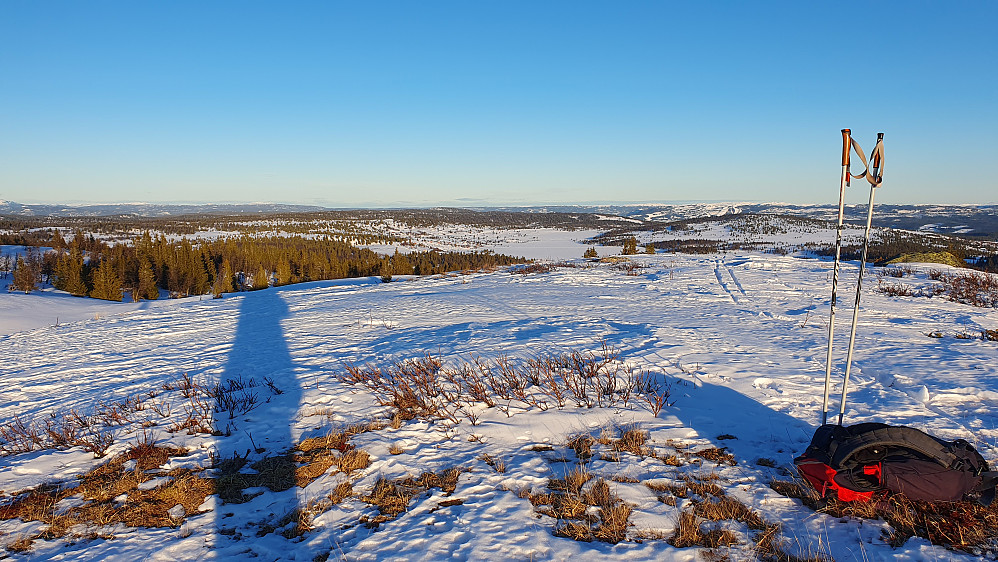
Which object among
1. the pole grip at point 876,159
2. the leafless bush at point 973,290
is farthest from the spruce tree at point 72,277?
the leafless bush at point 973,290

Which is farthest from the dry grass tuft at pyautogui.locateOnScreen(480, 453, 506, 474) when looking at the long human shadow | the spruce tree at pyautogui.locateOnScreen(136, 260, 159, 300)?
the spruce tree at pyautogui.locateOnScreen(136, 260, 159, 300)

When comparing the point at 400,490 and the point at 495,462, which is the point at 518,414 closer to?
the point at 495,462

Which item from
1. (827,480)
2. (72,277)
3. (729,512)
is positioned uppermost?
(827,480)

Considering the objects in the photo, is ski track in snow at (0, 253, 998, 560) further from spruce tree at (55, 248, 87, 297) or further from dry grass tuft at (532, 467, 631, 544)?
spruce tree at (55, 248, 87, 297)

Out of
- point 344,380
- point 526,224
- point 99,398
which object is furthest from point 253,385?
point 526,224

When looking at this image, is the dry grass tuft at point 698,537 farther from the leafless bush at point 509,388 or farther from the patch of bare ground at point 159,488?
the patch of bare ground at point 159,488

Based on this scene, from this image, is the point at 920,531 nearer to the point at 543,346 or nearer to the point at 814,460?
the point at 814,460

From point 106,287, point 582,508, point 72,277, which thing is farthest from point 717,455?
point 72,277

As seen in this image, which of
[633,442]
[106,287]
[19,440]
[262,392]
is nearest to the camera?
[633,442]
